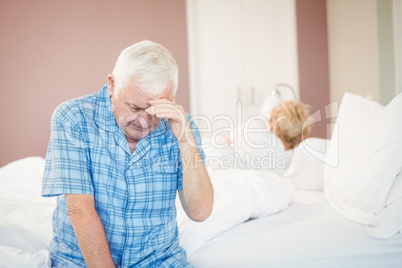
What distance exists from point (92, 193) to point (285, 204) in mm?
831

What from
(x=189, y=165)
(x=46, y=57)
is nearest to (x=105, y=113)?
(x=189, y=165)

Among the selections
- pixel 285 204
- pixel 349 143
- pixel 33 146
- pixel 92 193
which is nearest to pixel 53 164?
pixel 92 193

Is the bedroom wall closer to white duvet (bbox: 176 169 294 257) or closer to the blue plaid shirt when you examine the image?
white duvet (bbox: 176 169 294 257)

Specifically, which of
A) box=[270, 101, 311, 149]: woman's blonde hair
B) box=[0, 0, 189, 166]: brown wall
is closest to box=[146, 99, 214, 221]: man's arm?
box=[270, 101, 311, 149]: woman's blonde hair

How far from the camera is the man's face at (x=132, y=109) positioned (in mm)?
1054

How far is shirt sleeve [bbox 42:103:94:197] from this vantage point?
38.9 inches

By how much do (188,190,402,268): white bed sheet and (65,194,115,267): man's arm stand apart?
1.13 feet

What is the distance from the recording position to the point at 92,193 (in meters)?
1.02

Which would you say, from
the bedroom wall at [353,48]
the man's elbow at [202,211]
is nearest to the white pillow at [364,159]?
the man's elbow at [202,211]

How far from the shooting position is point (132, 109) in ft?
3.55

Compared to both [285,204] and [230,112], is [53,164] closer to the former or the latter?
[285,204]

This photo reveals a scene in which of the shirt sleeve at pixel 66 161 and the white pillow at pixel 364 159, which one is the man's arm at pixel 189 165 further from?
the white pillow at pixel 364 159

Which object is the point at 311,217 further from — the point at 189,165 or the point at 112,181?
the point at 112,181

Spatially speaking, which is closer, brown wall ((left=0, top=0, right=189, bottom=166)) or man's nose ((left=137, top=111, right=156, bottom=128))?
man's nose ((left=137, top=111, right=156, bottom=128))
